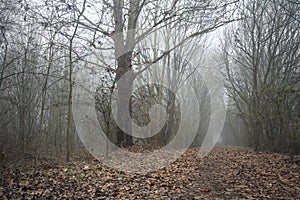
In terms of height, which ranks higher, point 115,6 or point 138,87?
point 115,6

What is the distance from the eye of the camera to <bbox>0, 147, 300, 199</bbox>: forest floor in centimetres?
491

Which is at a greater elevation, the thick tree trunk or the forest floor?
the thick tree trunk

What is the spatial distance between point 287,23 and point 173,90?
22.7 ft

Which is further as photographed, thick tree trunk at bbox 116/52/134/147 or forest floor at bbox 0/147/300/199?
thick tree trunk at bbox 116/52/134/147

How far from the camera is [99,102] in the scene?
29.8ft

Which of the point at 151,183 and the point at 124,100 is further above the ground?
the point at 124,100

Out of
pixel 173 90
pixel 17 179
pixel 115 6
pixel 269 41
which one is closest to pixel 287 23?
pixel 269 41

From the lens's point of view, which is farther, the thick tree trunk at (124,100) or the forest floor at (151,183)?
the thick tree trunk at (124,100)

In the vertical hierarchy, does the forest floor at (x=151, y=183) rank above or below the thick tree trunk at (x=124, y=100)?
below

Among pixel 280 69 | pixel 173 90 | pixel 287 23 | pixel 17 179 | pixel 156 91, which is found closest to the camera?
pixel 17 179

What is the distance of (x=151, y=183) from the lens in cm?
571

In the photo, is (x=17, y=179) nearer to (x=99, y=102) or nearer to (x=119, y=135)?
(x=99, y=102)

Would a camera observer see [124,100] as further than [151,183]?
Yes

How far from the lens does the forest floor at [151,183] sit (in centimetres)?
491
